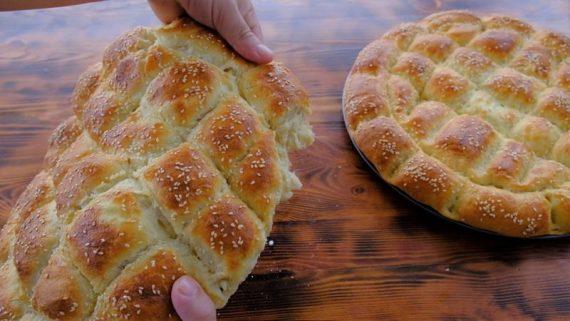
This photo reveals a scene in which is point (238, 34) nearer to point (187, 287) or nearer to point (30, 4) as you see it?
point (187, 287)

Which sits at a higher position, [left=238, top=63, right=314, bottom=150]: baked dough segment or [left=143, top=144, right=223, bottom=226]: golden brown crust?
[left=238, top=63, right=314, bottom=150]: baked dough segment

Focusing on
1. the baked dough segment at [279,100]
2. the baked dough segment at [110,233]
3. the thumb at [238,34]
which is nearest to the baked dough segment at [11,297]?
the baked dough segment at [110,233]

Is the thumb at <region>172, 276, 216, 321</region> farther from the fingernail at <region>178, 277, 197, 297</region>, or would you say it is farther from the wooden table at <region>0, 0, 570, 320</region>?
the wooden table at <region>0, 0, 570, 320</region>

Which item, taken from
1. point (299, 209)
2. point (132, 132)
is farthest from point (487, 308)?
point (132, 132)

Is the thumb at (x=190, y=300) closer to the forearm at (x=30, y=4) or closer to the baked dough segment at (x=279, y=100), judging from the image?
the baked dough segment at (x=279, y=100)

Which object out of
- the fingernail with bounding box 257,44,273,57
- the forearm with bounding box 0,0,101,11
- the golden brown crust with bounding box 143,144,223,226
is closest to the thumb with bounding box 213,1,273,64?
the fingernail with bounding box 257,44,273,57

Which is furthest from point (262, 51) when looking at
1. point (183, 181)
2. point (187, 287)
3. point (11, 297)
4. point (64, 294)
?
point (11, 297)
